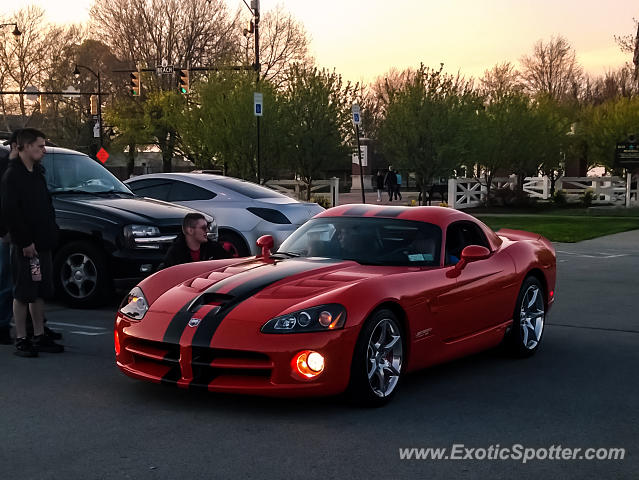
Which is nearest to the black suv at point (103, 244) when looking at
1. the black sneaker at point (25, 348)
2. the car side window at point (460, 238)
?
the black sneaker at point (25, 348)

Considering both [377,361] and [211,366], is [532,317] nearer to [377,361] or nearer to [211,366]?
[377,361]

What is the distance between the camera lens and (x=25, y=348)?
24.9 feet

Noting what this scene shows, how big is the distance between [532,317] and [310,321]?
2967 mm

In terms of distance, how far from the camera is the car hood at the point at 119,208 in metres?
10.4

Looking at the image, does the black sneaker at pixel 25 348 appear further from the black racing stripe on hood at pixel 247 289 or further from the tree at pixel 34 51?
the tree at pixel 34 51

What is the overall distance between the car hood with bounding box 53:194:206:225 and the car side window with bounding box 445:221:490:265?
4.16 meters

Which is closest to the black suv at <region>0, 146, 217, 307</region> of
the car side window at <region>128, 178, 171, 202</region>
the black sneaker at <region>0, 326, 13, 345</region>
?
the black sneaker at <region>0, 326, 13, 345</region>

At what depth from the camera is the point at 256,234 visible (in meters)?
12.8

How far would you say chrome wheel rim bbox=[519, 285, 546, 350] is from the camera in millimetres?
7766

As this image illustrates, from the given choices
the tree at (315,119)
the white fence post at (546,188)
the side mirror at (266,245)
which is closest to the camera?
the side mirror at (266,245)

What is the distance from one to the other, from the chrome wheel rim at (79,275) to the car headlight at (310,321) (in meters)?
5.05

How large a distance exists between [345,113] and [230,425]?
3082 cm

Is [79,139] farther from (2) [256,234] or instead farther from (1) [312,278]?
(1) [312,278]

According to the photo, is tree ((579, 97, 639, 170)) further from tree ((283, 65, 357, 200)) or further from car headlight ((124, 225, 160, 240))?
car headlight ((124, 225, 160, 240))
